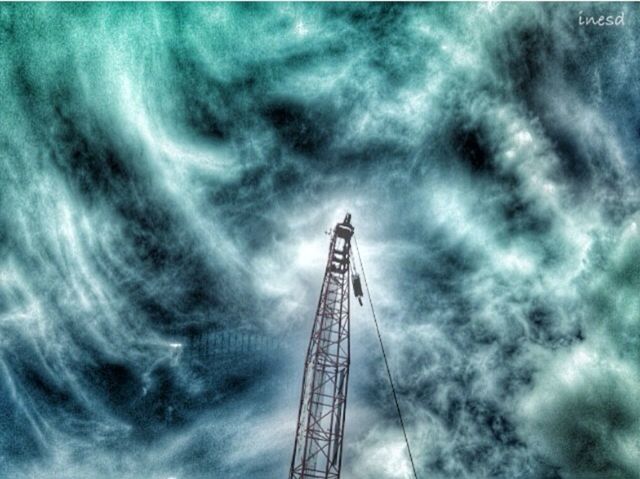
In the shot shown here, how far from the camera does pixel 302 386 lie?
113 feet

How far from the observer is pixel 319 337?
35.2m

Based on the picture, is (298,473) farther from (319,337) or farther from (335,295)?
(335,295)

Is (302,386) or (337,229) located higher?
(337,229)

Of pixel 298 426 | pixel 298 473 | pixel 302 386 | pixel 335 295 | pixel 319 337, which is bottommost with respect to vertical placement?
pixel 298 473

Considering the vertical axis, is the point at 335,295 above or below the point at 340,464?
above

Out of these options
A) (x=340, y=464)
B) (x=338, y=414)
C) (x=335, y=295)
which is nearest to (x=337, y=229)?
(x=335, y=295)

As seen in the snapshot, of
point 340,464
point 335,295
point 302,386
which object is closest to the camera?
point 340,464

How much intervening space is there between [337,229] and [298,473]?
19.8 metres

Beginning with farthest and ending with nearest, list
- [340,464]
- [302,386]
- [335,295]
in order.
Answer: [335,295]
[302,386]
[340,464]

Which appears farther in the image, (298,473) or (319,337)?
(319,337)

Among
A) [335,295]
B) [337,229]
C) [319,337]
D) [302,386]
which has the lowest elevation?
[302,386]

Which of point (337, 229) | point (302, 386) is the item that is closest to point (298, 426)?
point (302, 386)

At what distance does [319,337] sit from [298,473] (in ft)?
33.6

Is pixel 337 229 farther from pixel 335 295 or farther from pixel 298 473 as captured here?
pixel 298 473
